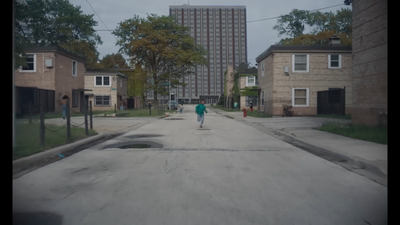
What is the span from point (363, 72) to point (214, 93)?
119 meters

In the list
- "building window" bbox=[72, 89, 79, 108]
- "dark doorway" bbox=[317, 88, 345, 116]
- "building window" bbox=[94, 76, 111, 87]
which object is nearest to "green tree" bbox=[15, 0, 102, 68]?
"building window" bbox=[94, 76, 111, 87]

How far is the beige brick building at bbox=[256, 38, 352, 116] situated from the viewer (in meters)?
28.3

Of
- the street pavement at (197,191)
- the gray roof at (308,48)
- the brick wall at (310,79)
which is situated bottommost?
the street pavement at (197,191)

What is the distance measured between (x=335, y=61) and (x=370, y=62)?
50.9ft

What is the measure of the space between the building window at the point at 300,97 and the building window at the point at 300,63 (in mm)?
1779

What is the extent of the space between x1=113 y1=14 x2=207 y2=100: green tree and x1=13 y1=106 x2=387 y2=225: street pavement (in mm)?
35390

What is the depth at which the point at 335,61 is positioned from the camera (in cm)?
2866

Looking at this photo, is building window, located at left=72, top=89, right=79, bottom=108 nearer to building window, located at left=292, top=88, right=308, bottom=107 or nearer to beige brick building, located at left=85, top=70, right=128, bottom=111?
beige brick building, located at left=85, top=70, right=128, bottom=111

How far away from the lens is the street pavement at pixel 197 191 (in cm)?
427

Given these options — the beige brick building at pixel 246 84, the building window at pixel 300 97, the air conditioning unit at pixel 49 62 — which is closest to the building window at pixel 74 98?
the air conditioning unit at pixel 49 62

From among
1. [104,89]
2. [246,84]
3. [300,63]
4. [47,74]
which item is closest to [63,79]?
[47,74]

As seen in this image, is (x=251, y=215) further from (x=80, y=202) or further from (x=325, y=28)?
(x=325, y=28)

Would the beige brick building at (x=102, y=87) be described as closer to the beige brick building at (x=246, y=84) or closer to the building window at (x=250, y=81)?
the beige brick building at (x=246, y=84)

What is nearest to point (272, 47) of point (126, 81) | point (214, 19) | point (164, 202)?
point (164, 202)
